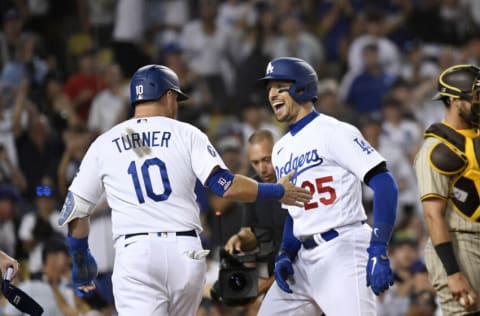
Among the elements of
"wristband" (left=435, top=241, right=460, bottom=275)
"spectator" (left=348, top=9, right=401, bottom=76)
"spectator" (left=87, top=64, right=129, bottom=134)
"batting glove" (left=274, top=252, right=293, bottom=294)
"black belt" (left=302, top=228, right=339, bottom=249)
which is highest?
"spectator" (left=348, top=9, right=401, bottom=76)

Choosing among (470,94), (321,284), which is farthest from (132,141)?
(470,94)

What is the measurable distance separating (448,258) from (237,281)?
1.89m

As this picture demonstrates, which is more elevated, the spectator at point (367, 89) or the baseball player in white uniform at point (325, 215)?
the spectator at point (367, 89)

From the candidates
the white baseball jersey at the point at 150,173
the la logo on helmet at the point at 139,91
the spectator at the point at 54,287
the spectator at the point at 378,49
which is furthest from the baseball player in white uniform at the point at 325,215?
the spectator at the point at 378,49

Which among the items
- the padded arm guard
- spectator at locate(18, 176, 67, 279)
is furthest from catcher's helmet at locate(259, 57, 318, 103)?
spectator at locate(18, 176, 67, 279)

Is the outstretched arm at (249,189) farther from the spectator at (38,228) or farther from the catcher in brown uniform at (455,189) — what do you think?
the spectator at (38,228)

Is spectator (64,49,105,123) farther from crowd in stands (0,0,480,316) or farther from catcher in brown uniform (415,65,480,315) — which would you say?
catcher in brown uniform (415,65,480,315)

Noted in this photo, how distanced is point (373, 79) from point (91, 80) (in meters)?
3.81

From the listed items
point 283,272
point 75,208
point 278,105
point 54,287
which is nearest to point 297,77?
point 278,105

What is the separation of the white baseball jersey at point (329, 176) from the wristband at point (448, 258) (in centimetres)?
67

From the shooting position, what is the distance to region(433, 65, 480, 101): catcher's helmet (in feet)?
22.3

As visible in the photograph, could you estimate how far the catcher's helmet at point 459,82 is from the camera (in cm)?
679

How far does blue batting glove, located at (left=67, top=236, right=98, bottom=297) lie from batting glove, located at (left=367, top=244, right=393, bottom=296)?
1.86m

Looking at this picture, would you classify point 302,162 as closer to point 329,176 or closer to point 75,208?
point 329,176
